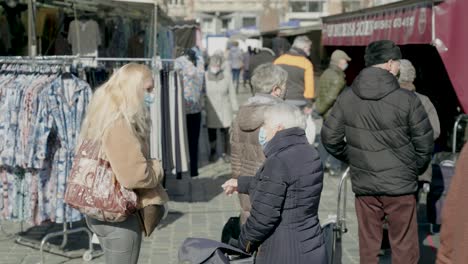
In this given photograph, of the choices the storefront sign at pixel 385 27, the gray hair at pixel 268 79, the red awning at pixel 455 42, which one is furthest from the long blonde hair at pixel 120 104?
the storefront sign at pixel 385 27

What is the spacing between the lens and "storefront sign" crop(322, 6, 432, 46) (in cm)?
626

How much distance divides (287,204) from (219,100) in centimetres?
695

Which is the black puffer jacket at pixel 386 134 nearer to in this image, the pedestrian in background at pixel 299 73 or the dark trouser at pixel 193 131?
the pedestrian in background at pixel 299 73

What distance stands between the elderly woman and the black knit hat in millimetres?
1550

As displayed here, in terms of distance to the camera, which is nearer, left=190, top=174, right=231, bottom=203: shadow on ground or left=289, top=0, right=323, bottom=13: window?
left=190, top=174, right=231, bottom=203: shadow on ground

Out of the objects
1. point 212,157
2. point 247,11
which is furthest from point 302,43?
point 247,11

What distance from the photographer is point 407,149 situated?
4707mm

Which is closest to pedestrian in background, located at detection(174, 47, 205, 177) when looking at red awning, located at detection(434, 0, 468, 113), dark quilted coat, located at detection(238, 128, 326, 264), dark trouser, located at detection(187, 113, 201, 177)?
dark trouser, located at detection(187, 113, 201, 177)

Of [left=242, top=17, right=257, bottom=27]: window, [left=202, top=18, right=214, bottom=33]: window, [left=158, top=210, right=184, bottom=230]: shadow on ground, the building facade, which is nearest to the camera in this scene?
[left=158, top=210, right=184, bottom=230]: shadow on ground

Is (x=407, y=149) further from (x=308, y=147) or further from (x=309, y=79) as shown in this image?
(x=309, y=79)

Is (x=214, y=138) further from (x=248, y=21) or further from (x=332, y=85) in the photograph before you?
(x=248, y=21)

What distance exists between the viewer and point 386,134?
15.4 ft

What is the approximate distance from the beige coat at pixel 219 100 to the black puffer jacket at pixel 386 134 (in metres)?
5.42

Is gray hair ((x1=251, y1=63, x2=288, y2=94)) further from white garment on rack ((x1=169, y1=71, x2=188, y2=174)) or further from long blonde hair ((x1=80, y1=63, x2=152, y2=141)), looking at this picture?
white garment on rack ((x1=169, y1=71, x2=188, y2=174))
